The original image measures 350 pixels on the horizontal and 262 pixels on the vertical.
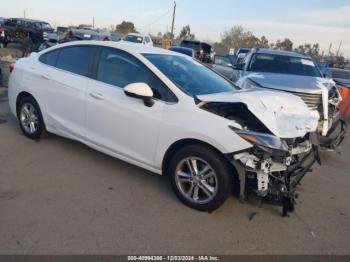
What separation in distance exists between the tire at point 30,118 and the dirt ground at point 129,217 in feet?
1.66

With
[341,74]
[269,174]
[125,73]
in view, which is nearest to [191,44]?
[341,74]

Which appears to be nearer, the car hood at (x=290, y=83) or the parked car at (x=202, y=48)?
the car hood at (x=290, y=83)

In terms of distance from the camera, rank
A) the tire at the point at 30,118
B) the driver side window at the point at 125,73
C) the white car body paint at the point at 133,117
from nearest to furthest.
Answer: the white car body paint at the point at 133,117, the driver side window at the point at 125,73, the tire at the point at 30,118

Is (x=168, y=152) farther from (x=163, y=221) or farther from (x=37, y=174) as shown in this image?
(x=37, y=174)

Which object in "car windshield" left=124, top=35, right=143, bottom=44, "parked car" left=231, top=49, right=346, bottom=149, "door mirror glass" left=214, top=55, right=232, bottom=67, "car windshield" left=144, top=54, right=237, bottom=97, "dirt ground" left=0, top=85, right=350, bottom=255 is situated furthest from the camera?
"car windshield" left=124, top=35, right=143, bottom=44

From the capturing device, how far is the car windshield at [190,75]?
165 inches

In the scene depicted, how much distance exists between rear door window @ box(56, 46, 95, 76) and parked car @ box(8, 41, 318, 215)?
2 cm

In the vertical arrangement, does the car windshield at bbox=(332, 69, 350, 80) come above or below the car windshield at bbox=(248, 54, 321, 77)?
below

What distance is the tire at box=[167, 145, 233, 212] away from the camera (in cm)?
361

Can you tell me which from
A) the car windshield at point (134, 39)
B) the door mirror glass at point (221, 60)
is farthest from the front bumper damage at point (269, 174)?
the car windshield at point (134, 39)

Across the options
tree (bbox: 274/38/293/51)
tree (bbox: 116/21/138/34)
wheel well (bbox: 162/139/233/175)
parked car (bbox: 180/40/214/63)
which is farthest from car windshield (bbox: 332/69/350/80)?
tree (bbox: 116/21/138/34)

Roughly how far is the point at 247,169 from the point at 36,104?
11.5ft

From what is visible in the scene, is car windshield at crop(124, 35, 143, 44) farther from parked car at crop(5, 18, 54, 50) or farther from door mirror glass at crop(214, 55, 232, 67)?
door mirror glass at crop(214, 55, 232, 67)

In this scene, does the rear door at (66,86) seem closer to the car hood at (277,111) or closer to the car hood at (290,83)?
the car hood at (277,111)
